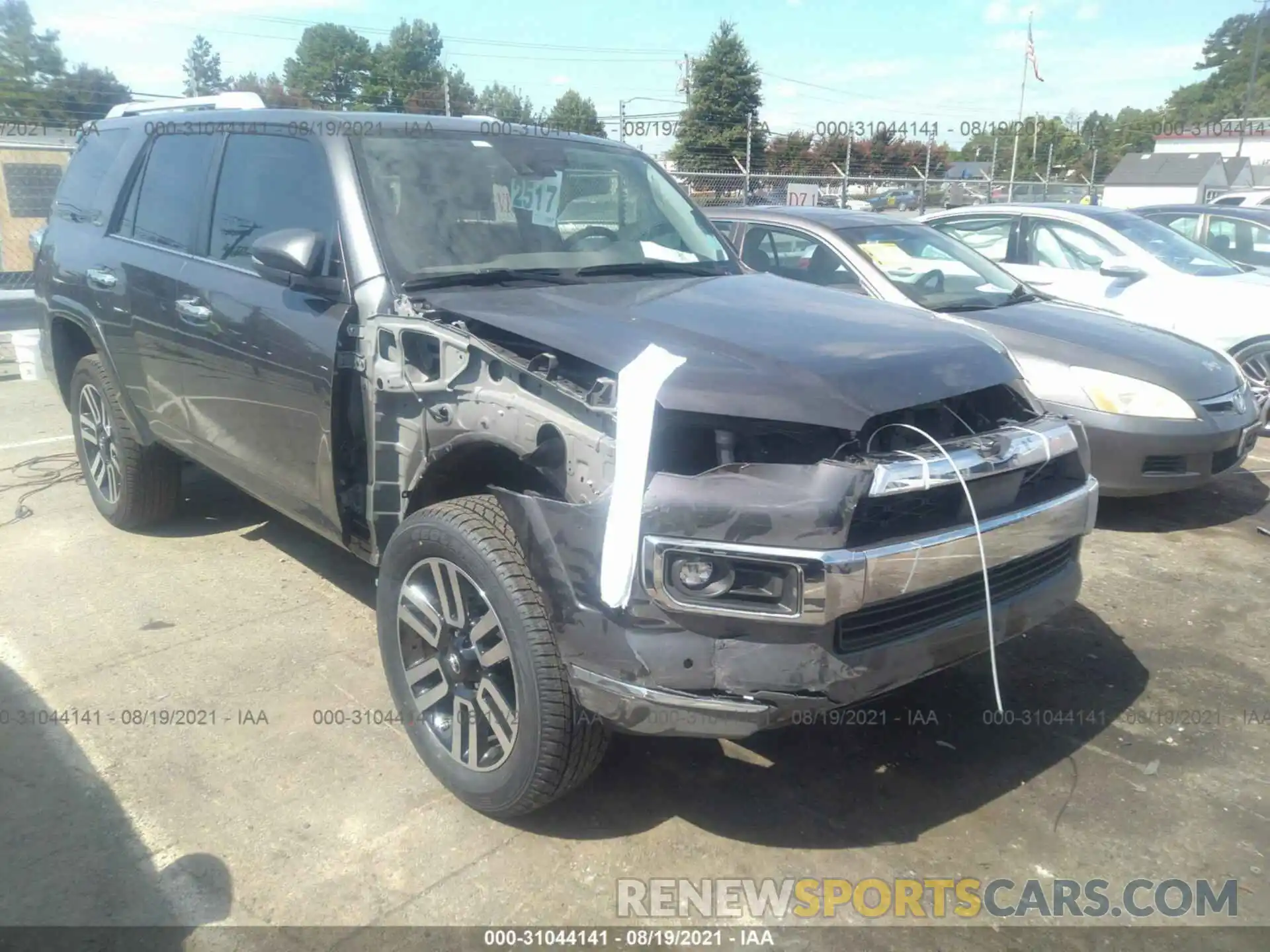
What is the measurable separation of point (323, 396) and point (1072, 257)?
243 inches

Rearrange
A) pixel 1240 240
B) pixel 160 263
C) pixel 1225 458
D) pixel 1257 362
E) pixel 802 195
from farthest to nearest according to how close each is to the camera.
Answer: pixel 802 195 < pixel 1240 240 < pixel 1257 362 < pixel 1225 458 < pixel 160 263

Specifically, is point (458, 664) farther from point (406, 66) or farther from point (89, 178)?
point (406, 66)

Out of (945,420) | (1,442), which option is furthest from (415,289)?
(1,442)

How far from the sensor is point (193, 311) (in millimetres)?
4012

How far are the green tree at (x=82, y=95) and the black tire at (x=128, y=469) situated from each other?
20220 mm

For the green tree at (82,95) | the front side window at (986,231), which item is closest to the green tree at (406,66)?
the green tree at (82,95)

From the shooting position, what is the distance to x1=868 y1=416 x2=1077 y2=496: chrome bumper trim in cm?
243

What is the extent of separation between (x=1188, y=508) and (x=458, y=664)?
484 cm

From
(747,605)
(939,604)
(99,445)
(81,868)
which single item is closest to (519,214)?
(747,605)

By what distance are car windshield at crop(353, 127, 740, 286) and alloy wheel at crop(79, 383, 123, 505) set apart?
2.46 m

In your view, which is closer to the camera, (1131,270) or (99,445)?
(99,445)

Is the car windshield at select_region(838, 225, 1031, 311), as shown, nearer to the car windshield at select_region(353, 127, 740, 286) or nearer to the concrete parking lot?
→ the car windshield at select_region(353, 127, 740, 286)

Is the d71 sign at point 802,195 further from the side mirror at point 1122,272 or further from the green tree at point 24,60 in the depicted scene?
the green tree at point 24,60

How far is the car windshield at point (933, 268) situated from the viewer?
5.88m
